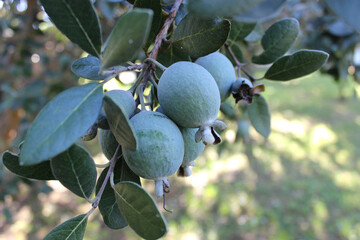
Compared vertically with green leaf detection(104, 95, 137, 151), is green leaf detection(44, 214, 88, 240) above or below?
below

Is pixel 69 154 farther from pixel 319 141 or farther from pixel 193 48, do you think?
pixel 319 141

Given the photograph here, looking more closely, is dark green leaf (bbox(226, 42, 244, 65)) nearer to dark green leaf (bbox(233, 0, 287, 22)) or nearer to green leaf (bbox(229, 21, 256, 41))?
green leaf (bbox(229, 21, 256, 41))

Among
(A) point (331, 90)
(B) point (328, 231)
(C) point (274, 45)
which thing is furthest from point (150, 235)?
(A) point (331, 90)

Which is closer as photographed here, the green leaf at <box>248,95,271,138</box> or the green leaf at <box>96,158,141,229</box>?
the green leaf at <box>96,158,141,229</box>

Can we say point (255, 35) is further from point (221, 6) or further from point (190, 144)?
point (221, 6)

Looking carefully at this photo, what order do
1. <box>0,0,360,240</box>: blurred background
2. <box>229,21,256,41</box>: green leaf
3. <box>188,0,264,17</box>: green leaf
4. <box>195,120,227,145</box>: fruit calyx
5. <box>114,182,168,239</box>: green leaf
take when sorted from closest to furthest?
<box>188,0,264,17</box>: green leaf → <box>114,182,168,239</box>: green leaf → <box>195,120,227,145</box>: fruit calyx → <box>229,21,256,41</box>: green leaf → <box>0,0,360,240</box>: blurred background

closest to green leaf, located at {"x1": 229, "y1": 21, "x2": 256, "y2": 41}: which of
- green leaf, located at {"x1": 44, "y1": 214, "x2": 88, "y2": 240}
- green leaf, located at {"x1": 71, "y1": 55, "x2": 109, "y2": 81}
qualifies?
green leaf, located at {"x1": 71, "y1": 55, "x2": 109, "y2": 81}
